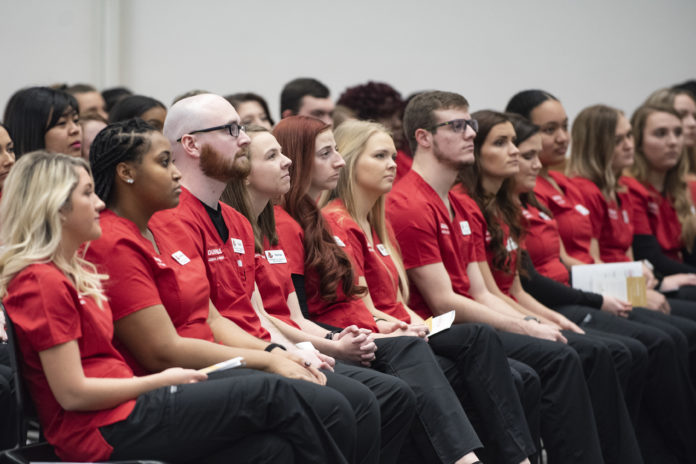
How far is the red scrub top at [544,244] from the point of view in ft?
14.3

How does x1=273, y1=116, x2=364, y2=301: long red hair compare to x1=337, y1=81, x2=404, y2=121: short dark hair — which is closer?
x1=273, y1=116, x2=364, y2=301: long red hair

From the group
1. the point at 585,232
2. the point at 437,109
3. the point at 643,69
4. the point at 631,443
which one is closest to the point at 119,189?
the point at 437,109

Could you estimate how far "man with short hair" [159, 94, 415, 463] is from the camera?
105 inches

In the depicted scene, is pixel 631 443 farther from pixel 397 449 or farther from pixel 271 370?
pixel 271 370

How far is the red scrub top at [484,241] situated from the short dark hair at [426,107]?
33 centimetres

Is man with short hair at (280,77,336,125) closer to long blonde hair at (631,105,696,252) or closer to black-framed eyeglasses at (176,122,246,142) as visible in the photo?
long blonde hair at (631,105,696,252)

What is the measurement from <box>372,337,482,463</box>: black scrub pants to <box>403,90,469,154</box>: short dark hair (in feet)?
4.13

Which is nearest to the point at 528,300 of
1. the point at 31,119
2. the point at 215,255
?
the point at 215,255

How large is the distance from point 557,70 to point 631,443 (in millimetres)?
3920

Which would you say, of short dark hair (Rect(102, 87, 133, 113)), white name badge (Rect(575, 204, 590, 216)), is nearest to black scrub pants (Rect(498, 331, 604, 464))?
white name badge (Rect(575, 204, 590, 216))

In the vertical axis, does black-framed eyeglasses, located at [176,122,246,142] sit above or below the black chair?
above

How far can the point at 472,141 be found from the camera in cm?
388

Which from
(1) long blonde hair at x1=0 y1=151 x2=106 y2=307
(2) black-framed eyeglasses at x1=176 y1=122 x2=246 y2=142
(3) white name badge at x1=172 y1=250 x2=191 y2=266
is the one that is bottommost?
(3) white name badge at x1=172 y1=250 x2=191 y2=266

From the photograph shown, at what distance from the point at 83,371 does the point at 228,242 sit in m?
0.82
